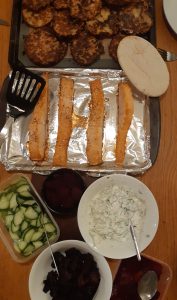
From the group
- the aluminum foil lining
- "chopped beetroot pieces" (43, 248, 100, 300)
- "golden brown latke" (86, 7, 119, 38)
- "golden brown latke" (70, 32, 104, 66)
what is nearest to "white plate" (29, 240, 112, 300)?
"chopped beetroot pieces" (43, 248, 100, 300)

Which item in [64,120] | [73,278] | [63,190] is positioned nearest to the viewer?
[73,278]

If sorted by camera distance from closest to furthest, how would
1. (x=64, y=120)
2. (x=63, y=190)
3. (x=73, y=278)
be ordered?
(x=73, y=278) → (x=63, y=190) → (x=64, y=120)

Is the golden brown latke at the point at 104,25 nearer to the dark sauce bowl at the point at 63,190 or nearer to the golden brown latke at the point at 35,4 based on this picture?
the golden brown latke at the point at 35,4

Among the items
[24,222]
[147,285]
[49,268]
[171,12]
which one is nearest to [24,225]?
[24,222]

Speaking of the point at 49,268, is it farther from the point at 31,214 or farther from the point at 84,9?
the point at 84,9

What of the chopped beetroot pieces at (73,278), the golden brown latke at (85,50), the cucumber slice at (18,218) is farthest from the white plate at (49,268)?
the golden brown latke at (85,50)

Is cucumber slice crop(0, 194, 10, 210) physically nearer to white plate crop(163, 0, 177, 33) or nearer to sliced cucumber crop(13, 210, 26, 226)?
sliced cucumber crop(13, 210, 26, 226)
